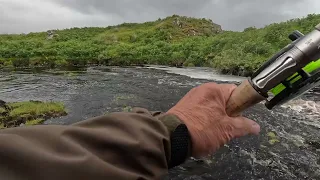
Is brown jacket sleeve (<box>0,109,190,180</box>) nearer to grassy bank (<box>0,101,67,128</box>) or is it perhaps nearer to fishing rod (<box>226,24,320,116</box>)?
fishing rod (<box>226,24,320,116</box>)

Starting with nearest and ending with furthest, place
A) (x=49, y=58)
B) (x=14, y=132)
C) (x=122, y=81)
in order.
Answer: (x=14, y=132), (x=122, y=81), (x=49, y=58)

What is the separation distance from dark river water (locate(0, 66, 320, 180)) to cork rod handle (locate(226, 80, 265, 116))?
5.75 metres

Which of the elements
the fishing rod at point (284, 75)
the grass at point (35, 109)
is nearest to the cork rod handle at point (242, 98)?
the fishing rod at point (284, 75)

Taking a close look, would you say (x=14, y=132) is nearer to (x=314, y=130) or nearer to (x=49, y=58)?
(x=314, y=130)

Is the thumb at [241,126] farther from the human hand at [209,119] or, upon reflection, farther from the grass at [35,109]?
the grass at [35,109]

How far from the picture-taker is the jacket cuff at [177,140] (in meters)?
1.90

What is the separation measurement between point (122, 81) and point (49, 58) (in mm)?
24891

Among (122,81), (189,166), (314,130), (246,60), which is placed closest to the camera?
(189,166)

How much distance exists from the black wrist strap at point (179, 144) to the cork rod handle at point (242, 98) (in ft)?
1.45

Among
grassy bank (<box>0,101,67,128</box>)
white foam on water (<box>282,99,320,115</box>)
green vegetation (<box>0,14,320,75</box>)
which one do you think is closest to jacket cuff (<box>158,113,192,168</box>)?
grassy bank (<box>0,101,67,128</box>)

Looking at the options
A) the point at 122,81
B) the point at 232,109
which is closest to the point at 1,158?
the point at 232,109

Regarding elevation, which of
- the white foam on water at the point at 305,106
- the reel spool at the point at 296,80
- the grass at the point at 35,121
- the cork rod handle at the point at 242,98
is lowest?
the grass at the point at 35,121

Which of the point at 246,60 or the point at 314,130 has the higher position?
the point at 246,60

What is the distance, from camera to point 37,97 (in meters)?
17.9
